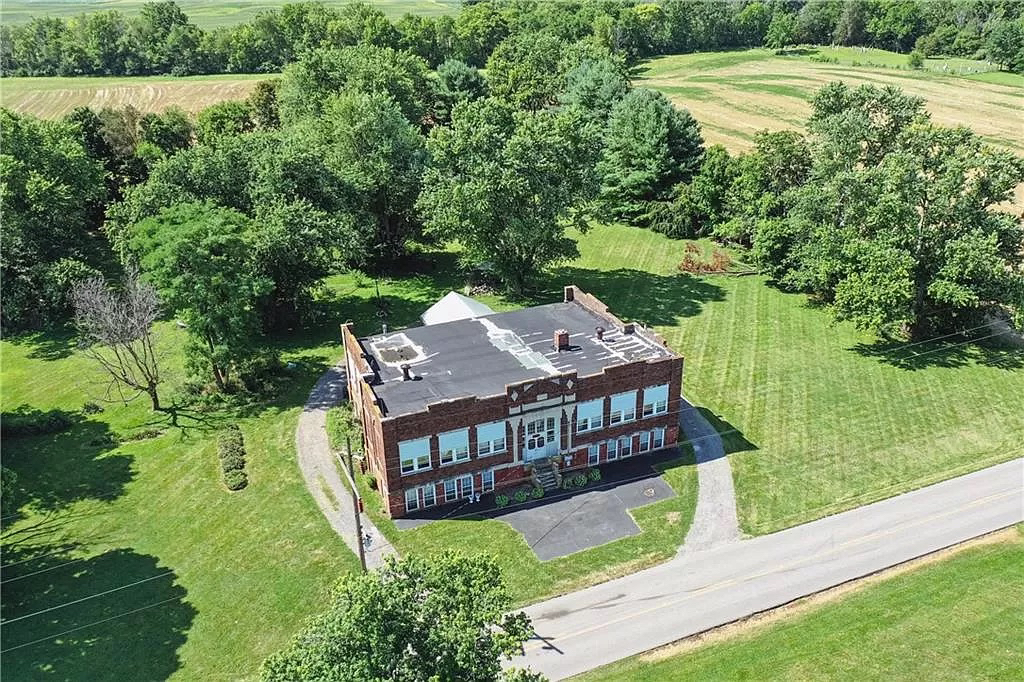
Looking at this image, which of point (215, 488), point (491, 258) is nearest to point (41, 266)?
point (215, 488)

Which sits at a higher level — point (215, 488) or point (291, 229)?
point (291, 229)

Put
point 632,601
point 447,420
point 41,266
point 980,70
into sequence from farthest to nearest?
1. point 980,70
2. point 41,266
3. point 447,420
4. point 632,601

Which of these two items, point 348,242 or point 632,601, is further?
point 348,242

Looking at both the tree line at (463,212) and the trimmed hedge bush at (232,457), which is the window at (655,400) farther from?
the trimmed hedge bush at (232,457)

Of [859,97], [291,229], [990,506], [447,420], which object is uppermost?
[859,97]

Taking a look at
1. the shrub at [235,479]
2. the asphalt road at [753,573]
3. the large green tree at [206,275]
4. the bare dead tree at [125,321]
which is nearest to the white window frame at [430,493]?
the asphalt road at [753,573]

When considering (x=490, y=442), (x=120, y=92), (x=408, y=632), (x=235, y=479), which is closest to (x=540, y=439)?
(x=490, y=442)

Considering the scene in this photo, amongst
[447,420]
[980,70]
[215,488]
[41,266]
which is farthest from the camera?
[980,70]

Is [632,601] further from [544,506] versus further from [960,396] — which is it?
[960,396]
